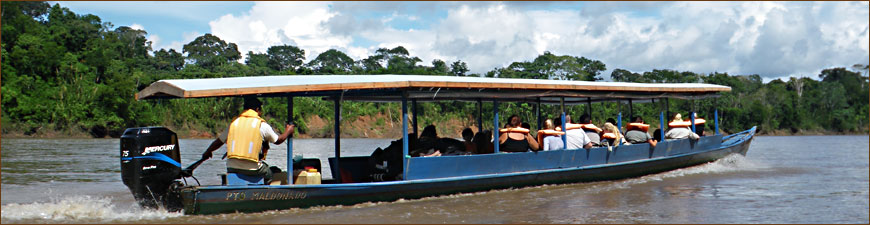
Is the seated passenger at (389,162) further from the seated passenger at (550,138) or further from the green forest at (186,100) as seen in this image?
the green forest at (186,100)

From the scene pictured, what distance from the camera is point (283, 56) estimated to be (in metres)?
70.9

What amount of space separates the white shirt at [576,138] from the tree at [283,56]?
59740 mm

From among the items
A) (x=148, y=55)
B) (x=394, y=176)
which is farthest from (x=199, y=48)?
(x=394, y=176)

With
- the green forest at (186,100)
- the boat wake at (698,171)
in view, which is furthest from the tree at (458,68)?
the boat wake at (698,171)

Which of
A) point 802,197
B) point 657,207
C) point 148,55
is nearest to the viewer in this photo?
point 657,207

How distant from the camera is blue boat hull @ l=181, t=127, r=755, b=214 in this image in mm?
8125

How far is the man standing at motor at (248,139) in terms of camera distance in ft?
26.5

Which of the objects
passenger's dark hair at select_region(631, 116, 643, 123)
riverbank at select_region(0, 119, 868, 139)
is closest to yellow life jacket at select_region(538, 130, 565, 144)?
passenger's dark hair at select_region(631, 116, 643, 123)

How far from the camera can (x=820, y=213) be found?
9414mm

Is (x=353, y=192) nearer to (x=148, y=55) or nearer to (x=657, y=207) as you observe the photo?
(x=657, y=207)

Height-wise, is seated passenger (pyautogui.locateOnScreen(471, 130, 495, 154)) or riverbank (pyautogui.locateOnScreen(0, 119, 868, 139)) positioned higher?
riverbank (pyautogui.locateOnScreen(0, 119, 868, 139))

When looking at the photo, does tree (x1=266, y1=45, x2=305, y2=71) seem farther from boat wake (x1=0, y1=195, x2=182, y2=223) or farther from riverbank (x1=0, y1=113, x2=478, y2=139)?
boat wake (x1=0, y1=195, x2=182, y2=223)

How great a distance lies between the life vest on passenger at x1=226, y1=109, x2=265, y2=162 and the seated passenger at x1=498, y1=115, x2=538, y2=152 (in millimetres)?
4180

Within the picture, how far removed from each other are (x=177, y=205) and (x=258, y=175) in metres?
0.89
